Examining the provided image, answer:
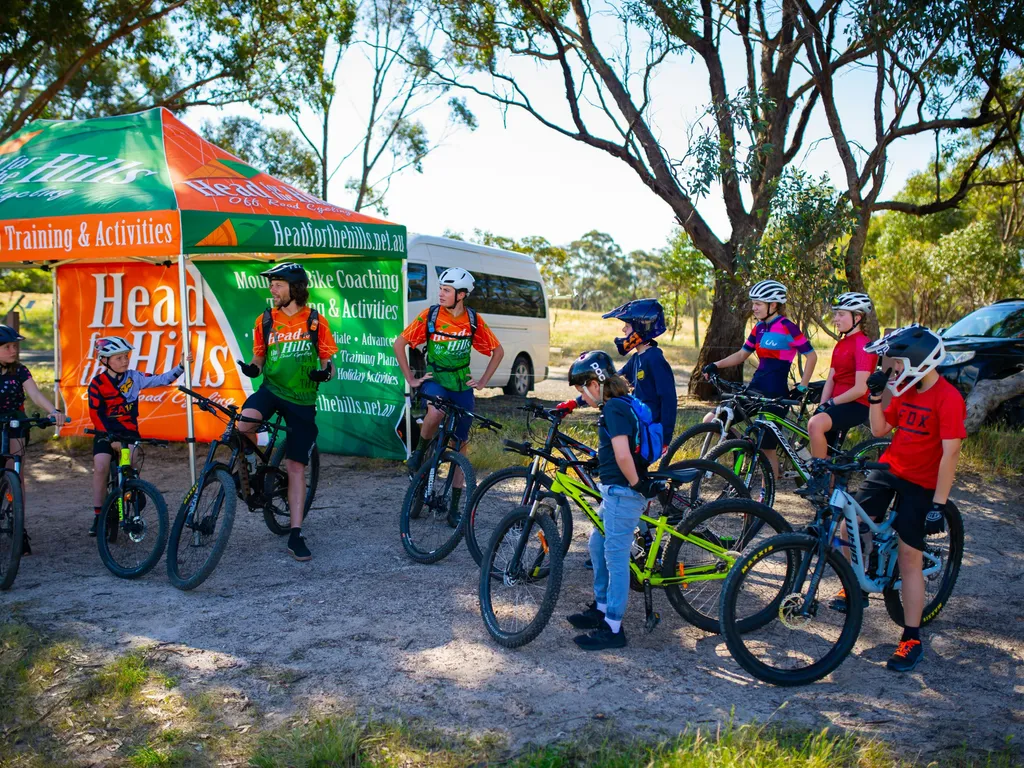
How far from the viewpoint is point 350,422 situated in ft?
31.6

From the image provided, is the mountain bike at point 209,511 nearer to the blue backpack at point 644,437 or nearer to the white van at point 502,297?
the blue backpack at point 644,437

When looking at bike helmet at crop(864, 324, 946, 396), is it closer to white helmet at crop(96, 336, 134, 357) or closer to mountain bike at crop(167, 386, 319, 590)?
mountain bike at crop(167, 386, 319, 590)

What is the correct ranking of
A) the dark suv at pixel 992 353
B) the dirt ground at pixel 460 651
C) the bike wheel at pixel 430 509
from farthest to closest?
the dark suv at pixel 992 353
the bike wheel at pixel 430 509
the dirt ground at pixel 460 651

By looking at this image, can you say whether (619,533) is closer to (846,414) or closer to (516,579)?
(516,579)

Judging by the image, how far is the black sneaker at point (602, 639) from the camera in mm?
4547

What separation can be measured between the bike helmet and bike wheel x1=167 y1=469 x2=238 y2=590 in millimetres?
3900

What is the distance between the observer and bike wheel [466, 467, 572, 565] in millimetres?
4824

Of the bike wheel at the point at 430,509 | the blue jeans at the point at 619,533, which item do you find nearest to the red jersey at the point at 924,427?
the blue jeans at the point at 619,533

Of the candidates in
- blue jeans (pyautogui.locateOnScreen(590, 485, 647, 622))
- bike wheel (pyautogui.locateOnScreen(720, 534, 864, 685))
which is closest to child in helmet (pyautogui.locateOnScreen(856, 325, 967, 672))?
bike wheel (pyautogui.locateOnScreen(720, 534, 864, 685))

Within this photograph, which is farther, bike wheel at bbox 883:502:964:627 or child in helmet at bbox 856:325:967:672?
bike wheel at bbox 883:502:964:627

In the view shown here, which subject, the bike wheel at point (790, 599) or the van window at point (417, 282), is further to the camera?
the van window at point (417, 282)

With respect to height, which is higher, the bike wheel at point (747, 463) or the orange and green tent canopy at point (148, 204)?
the orange and green tent canopy at point (148, 204)

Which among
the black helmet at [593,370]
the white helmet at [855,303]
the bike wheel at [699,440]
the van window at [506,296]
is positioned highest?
the van window at [506,296]

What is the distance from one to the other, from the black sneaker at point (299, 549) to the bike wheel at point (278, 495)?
165 mm
